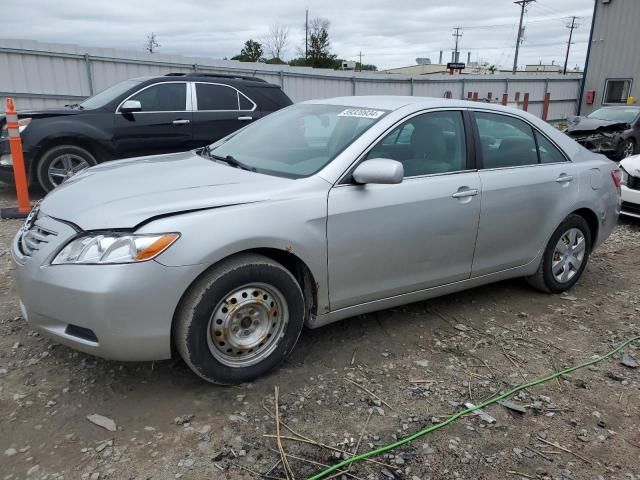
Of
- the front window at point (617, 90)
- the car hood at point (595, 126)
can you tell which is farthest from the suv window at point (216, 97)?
the front window at point (617, 90)

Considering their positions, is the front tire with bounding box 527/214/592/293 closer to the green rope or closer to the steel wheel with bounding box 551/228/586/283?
the steel wheel with bounding box 551/228/586/283

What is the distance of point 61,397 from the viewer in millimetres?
2812

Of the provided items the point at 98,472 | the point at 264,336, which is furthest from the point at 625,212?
the point at 98,472

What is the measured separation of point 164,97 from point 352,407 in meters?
6.15

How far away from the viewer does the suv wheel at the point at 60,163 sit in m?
6.91

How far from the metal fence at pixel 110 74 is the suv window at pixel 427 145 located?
10969 millimetres

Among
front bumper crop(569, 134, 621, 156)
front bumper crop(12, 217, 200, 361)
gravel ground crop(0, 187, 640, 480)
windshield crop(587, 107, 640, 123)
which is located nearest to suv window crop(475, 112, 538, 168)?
gravel ground crop(0, 187, 640, 480)

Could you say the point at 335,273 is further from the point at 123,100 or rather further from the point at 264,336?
the point at 123,100

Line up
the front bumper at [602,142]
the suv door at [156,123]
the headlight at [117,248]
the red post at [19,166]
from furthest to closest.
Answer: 1. the front bumper at [602,142]
2. the suv door at [156,123]
3. the red post at [19,166]
4. the headlight at [117,248]

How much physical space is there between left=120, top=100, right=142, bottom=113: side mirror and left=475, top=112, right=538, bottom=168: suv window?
501 centimetres

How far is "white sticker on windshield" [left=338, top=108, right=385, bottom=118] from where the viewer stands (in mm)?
3472

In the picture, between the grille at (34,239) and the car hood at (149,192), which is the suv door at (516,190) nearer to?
the car hood at (149,192)

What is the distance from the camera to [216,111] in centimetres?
795

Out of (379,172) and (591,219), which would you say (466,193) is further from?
(591,219)
